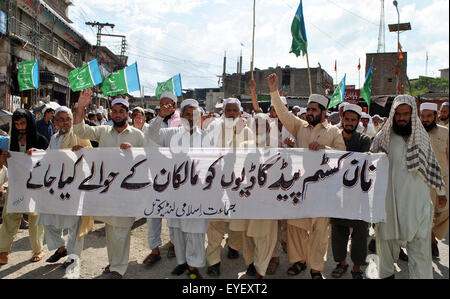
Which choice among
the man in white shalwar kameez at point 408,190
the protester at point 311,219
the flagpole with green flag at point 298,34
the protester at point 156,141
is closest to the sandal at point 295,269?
the protester at point 311,219

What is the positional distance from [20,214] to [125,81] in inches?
191

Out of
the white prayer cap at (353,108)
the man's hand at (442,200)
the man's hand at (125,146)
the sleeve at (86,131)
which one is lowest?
the man's hand at (442,200)

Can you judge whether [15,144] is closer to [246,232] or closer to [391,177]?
[246,232]

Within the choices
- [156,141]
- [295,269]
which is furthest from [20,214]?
[295,269]

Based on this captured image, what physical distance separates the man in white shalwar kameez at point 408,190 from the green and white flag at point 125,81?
20.5 ft

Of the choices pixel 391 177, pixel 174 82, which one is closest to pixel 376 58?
pixel 174 82

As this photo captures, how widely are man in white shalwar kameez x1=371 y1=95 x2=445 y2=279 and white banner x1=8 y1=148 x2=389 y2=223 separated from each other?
13 centimetres

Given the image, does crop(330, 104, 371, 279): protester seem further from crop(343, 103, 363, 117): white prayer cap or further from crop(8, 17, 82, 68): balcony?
crop(8, 17, 82, 68): balcony

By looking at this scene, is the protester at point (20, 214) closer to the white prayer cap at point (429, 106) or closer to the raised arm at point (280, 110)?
the raised arm at point (280, 110)

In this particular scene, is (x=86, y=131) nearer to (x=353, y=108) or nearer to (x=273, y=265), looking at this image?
(x=273, y=265)

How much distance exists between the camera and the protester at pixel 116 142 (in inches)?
134

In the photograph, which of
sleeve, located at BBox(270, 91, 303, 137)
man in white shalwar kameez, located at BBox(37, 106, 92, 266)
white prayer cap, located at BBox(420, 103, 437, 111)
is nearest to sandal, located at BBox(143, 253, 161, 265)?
man in white shalwar kameez, located at BBox(37, 106, 92, 266)

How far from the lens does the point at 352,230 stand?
347 cm

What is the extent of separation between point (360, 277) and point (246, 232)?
49.7 inches
